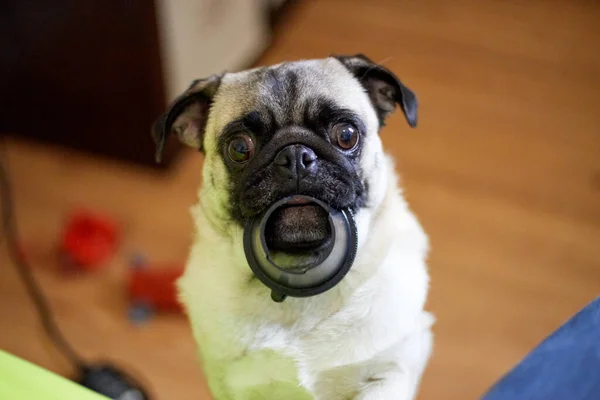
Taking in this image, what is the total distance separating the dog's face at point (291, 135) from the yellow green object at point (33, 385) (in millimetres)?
376

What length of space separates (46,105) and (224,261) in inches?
61.9

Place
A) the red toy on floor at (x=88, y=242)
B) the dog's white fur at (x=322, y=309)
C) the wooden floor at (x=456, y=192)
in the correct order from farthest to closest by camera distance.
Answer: the red toy on floor at (x=88, y=242) < the wooden floor at (x=456, y=192) < the dog's white fur at (x=322, y=309)

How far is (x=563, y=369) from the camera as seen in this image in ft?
2.81

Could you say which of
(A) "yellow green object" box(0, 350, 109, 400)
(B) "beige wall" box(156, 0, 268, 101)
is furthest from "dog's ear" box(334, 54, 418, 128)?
(B) "beige wall" box(156, 0, 268, 101)

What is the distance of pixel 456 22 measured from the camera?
118 inches

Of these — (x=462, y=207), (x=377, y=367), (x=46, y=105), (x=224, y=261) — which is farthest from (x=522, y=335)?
(x=46, y=105)

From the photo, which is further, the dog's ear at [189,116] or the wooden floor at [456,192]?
the wooden floor at [456,192]

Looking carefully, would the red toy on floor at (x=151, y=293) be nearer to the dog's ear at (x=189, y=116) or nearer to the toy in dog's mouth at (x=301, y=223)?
the dog's ear at (x=189, y=116)

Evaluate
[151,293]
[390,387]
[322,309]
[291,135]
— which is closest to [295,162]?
[291,135]

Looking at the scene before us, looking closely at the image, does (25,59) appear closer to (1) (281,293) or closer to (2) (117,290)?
(2) (117,290)

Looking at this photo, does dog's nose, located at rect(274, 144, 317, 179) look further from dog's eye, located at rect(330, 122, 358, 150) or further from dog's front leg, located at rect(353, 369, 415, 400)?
dog's front leg, located at rect(353, 369, 415, 400)

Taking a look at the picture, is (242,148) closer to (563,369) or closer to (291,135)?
(291,135)

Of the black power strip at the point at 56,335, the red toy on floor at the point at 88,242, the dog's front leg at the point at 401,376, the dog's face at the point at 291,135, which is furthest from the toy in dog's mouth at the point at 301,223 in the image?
the red toy on floor at the point at 88,242

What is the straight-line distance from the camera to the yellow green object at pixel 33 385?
85 cm
